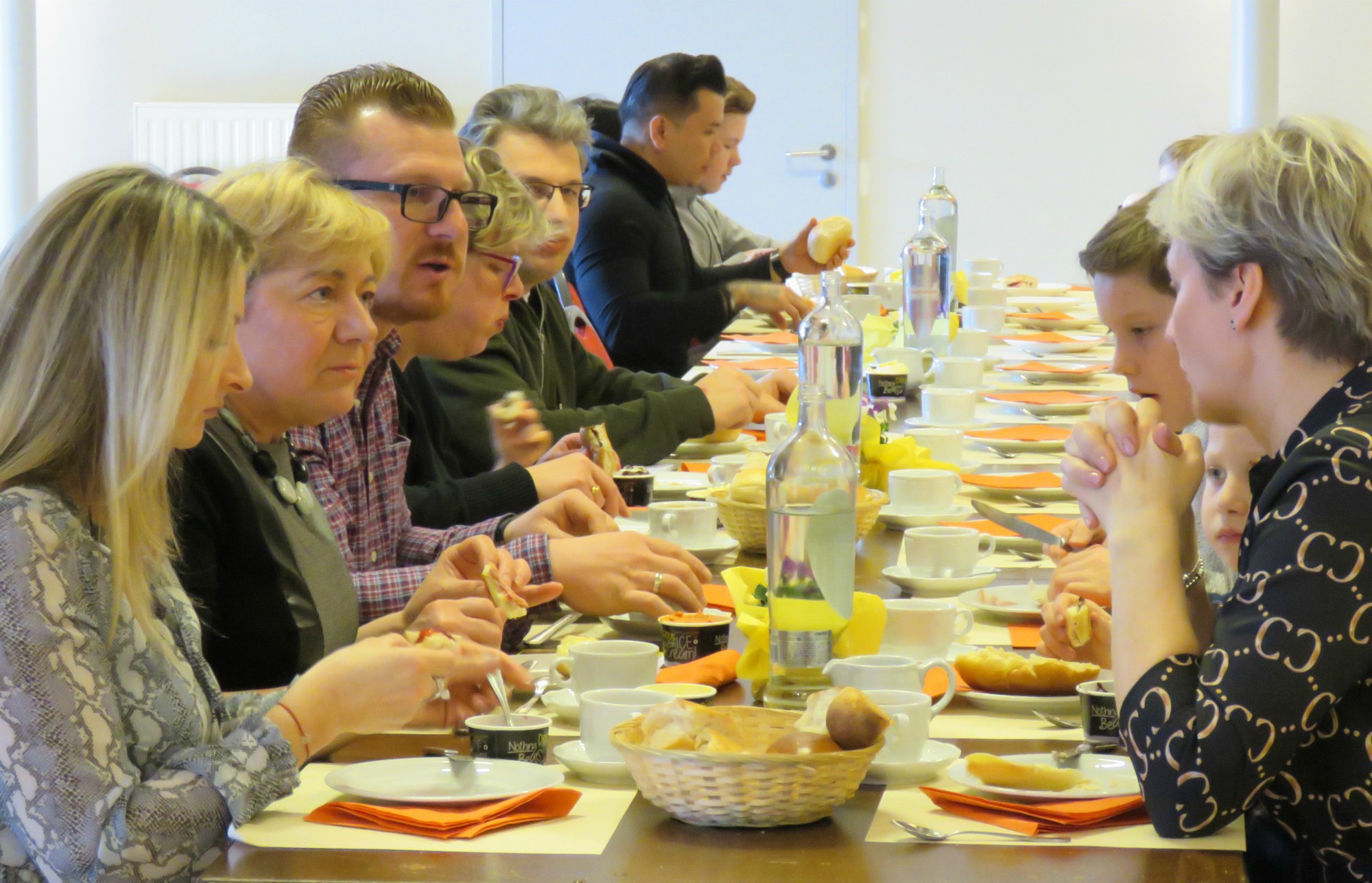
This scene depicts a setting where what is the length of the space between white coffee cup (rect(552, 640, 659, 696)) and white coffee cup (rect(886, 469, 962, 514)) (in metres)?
0.86

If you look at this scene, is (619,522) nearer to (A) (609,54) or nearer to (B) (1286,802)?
(B) (1286,802)

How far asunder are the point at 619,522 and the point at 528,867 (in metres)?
1.17

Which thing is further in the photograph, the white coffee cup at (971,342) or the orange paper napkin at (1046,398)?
the white coffee cup at (971,342)

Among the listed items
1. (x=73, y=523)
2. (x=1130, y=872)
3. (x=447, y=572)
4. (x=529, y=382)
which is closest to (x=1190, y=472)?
(x=1130, y=872)

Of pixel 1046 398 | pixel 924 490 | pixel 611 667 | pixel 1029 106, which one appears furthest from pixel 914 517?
pixel 1029 106

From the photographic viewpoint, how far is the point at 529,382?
2936 millimetres

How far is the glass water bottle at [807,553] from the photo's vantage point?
1.32m

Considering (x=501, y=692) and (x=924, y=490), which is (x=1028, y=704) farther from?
(x=924, y=490)

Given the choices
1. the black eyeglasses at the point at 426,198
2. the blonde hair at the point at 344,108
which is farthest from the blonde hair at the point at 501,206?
the blonde hair at the point at 344,108

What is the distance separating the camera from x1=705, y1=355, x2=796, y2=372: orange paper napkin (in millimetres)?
3592

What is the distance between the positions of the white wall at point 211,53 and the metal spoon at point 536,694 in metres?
5.92

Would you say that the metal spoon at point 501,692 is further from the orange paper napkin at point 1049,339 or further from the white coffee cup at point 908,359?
the orange paper napkin at point 1049,339

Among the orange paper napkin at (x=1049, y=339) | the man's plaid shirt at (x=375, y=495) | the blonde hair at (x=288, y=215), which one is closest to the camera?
the blonde hair at (x=288, y=215)

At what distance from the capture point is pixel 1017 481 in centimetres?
236
